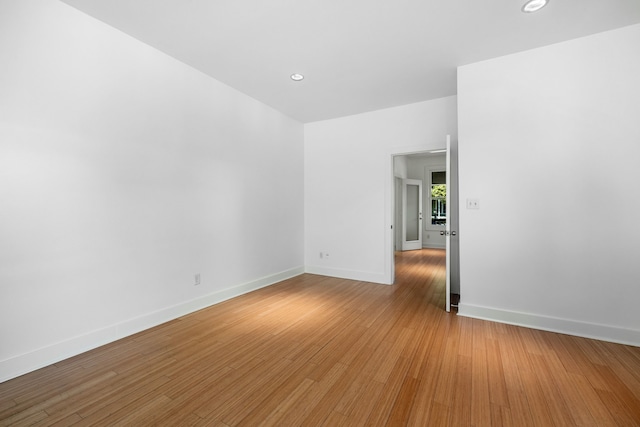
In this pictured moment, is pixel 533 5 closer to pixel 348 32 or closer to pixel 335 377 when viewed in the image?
pixel 348 32

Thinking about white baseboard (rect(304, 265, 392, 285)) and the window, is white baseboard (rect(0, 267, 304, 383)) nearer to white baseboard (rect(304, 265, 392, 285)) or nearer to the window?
white baseboard (rect(304, 265, 392, 285))

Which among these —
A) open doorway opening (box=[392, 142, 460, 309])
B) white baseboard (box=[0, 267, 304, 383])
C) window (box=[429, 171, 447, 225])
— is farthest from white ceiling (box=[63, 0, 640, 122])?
window (box=[429, 171, 447, 225])

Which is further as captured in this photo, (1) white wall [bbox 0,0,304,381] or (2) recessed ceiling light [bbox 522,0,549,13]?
(2) recessed ceiling light [bbox 522,0,549,13]

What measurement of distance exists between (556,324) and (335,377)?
2436 millimetres

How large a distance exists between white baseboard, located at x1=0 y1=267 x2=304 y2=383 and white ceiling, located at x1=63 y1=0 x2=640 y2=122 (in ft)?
9.31

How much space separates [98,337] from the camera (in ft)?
7.91

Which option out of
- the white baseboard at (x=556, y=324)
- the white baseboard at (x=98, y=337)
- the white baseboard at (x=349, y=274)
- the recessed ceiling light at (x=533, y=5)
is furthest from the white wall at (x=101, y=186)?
the recessed ceiling light at (x=533, y=5)

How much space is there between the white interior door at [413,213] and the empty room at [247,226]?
181 inches

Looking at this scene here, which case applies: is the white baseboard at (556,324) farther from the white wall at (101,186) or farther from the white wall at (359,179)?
Result: the white wall at (101,186)

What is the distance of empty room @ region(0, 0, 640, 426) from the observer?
73.6 inches

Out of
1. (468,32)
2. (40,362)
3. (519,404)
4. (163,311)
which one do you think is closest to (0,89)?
(40,362)

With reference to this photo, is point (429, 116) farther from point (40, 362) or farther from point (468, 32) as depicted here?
point (40, 362)

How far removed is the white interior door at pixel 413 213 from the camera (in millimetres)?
8516

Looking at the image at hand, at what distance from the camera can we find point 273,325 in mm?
2918
